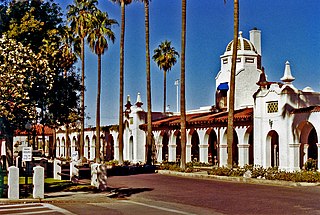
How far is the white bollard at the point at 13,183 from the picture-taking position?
63.5 feet

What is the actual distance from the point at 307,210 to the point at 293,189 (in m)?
6.89

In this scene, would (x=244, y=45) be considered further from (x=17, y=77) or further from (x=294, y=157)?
(x=17, y=77)

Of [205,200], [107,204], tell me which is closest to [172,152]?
[205,200]

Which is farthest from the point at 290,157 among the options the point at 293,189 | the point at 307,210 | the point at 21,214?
the point at 21,214

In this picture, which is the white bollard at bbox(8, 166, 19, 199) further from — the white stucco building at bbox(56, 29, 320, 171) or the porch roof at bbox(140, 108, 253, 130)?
the porch roof at bbox(140, 108, 253, 130)

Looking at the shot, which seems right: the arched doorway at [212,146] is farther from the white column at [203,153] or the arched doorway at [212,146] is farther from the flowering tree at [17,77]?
the flowering tree at [17,77]

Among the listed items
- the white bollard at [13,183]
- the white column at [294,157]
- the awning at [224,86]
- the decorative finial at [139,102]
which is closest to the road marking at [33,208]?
the white bollard at [13,183]

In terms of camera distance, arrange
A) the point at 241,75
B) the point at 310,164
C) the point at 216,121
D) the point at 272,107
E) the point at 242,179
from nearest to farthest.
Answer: the point at 242,179 → the point at 310,164 → the point at 272,107 → the point at 216,121 → the point at 241,75

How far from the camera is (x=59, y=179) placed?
94.9ft

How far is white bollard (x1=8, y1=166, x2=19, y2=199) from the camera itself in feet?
63.5

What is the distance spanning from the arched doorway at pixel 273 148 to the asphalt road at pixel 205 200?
23.7 ft

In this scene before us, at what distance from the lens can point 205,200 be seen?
20.1 m

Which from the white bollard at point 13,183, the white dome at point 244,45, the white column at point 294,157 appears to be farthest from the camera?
the white dome at point 244,45

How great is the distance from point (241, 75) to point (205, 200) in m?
27.7
